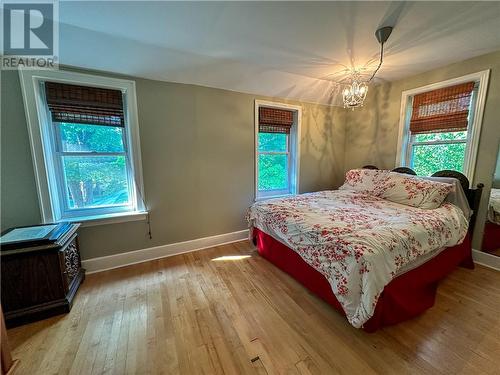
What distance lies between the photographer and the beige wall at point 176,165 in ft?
6.15

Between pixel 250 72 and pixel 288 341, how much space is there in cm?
280

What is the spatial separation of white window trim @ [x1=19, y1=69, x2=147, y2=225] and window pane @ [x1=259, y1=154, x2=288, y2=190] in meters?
1.76

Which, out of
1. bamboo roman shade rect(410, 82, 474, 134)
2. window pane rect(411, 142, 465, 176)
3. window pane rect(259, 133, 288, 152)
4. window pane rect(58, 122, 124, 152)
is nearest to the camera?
window pane rect(58, 122, 124, 152)

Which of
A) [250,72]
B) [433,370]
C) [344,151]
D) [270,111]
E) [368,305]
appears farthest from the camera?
[344,151]

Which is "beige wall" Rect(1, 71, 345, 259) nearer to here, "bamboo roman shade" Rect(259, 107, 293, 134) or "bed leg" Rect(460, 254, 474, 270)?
"bamboo roman shade" Rect(259, 107, 293, 134)

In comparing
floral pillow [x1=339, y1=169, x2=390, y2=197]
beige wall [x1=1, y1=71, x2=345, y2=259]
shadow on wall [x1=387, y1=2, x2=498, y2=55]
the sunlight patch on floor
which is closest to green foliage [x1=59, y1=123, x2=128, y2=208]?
beige wall [x1=1, y1=71, x2=345, y2=259]

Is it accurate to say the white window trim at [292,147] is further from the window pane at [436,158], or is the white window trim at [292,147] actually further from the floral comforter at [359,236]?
the window pane at [436,158]

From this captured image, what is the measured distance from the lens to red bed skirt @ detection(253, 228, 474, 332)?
57.0 inches

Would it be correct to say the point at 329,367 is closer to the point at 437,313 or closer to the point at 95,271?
the point at 437,313

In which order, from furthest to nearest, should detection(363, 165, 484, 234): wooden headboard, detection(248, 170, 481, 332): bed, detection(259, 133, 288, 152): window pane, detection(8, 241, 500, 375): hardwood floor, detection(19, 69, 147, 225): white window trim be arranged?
1. detection(259, 133, 288, 152): window pane
2. detection(363, 165, 484, 234): wooden headboard
3. detection(19, 69, 147, 225): white window trim
4. detection(248, 170, 481, 332): bed
5. detection(8, 241, 500, 375): hardwood floor

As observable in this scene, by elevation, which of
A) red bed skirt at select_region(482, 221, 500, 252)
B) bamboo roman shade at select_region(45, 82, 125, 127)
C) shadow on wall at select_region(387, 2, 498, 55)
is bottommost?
red bed skirt at select_region(482, 221, 500, 252)

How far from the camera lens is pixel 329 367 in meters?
1.22

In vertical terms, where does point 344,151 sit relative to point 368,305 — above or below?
above

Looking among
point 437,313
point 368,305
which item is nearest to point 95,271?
point 368,305
